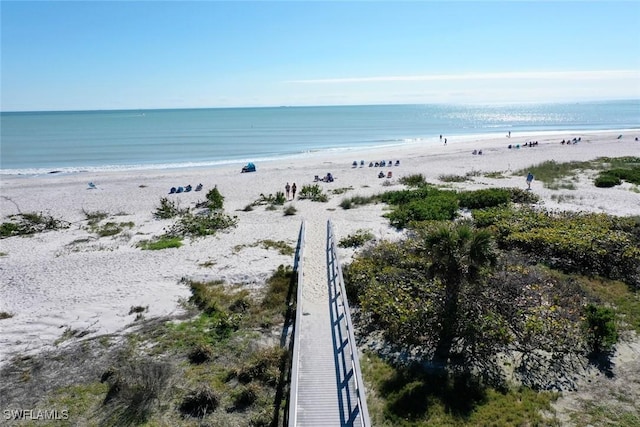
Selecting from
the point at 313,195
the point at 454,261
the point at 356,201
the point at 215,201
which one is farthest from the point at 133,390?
the point at 313,195

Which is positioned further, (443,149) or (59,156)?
(443,149)

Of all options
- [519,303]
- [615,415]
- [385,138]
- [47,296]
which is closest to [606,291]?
[519,303]

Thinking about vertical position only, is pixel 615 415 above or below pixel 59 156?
below

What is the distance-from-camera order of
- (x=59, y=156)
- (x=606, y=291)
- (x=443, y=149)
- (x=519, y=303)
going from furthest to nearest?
(x=443, y=149) → (x=59, y=156) → (x=606, y=291) → (x=519, y=303)

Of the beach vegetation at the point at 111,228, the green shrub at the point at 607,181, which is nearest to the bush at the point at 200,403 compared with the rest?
the beach vegetation at the point at 111,228

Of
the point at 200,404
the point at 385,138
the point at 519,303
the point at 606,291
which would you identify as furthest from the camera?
the point at 385,138

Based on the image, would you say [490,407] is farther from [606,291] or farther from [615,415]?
[606,291]
